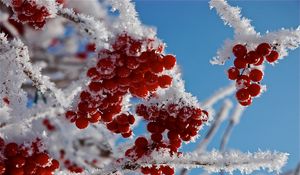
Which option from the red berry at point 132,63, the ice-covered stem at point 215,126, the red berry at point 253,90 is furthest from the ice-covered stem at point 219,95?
the red berry at point 132,63

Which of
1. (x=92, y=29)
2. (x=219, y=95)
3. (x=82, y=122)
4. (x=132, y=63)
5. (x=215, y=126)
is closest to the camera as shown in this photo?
(x=132, y=63)

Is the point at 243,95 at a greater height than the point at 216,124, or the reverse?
the point at 216,124

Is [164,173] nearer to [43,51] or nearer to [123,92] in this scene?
[123,92]

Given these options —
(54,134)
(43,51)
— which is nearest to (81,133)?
(54,134)

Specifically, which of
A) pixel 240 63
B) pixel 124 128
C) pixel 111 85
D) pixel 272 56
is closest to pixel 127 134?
pixel 124 128

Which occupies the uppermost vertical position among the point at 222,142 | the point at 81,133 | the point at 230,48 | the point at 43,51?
the point at 43,51

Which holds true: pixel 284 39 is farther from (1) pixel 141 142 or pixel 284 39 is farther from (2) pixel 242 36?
(1) pixel 141 142
